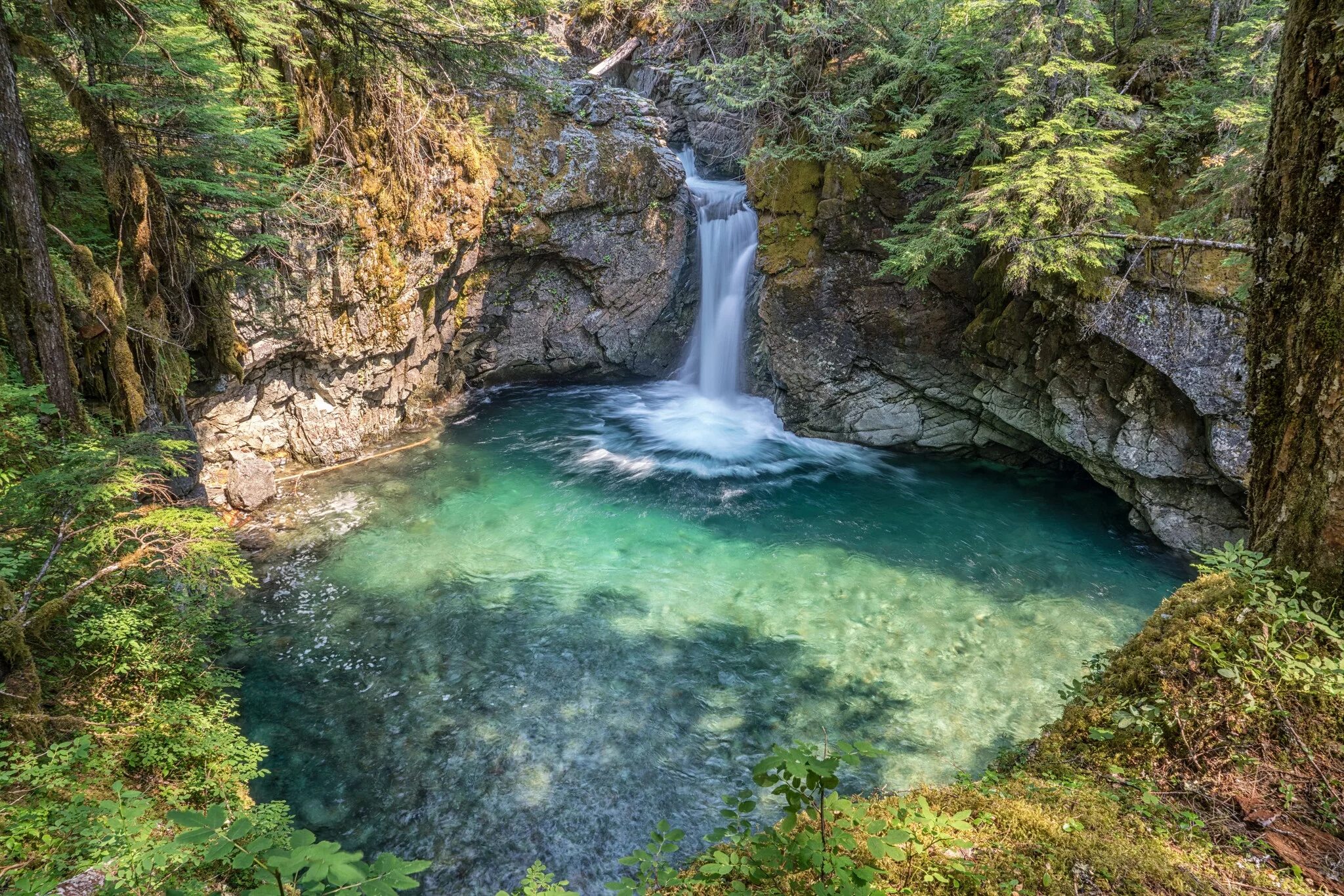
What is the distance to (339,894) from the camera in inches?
A: 62.4

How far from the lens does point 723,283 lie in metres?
15.1

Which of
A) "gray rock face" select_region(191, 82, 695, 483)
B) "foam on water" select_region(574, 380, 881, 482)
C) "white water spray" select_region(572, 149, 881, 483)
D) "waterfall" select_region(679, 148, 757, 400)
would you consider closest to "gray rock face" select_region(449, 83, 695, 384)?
"gray rock face" select_region(191, 82, 695, 483)

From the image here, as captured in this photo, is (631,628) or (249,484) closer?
(631,628)

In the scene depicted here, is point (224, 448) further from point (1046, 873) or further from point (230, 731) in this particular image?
point (1046, 873)

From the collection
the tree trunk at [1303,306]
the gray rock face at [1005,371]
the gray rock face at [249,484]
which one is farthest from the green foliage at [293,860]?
the gray rock face at [249,484]

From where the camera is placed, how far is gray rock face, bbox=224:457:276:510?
910cm

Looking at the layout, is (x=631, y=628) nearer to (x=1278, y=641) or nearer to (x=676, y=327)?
(x=1278, y=641)

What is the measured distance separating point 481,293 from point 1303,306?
1309 centimetres

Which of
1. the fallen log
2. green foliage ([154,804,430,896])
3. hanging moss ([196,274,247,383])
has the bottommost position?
green foliage ([154,804,430,896])

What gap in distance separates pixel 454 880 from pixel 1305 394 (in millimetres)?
5902

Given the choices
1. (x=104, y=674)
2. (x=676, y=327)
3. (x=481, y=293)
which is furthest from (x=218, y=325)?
(x=676, y=327)

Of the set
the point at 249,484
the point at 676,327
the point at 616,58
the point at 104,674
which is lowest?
the point at 249,484

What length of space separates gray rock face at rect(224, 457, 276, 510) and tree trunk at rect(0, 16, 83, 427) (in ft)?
16.2

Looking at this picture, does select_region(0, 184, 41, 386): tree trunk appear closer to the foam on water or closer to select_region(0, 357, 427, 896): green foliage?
select_region(0, 357, 427, 896): green foliage
